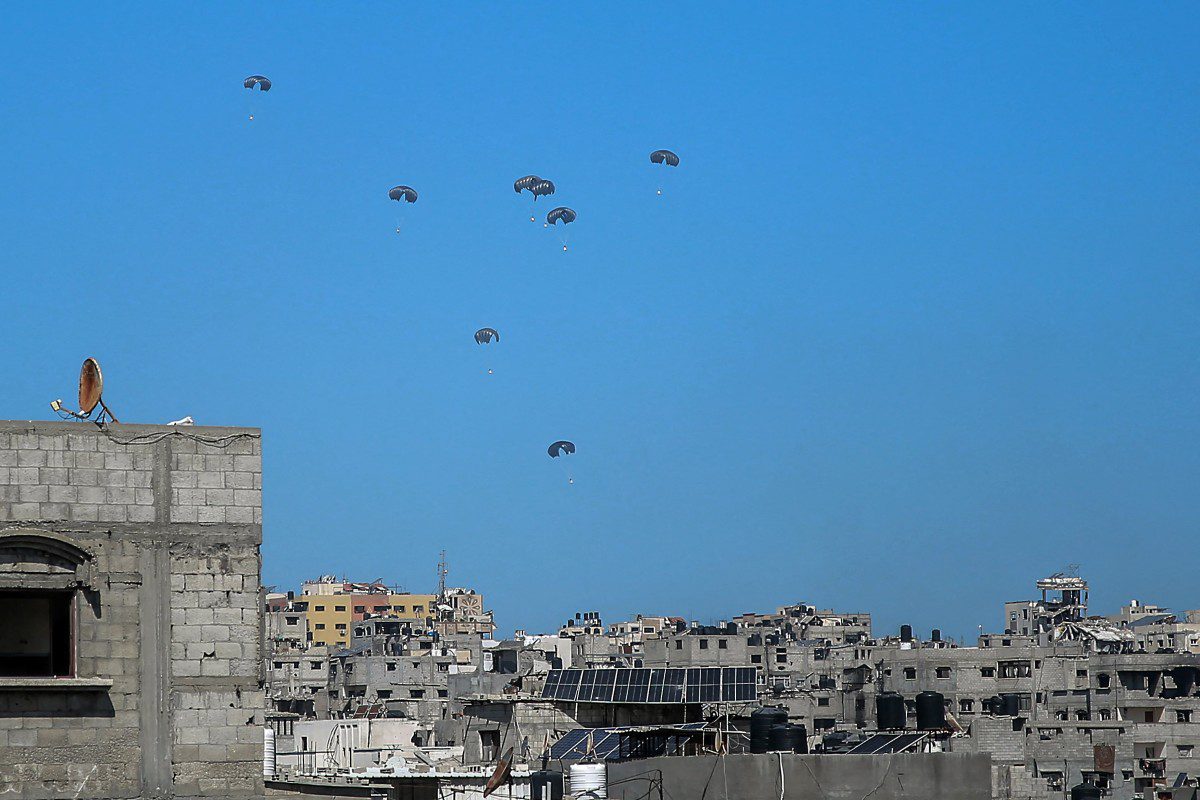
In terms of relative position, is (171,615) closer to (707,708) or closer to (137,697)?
(137,697)

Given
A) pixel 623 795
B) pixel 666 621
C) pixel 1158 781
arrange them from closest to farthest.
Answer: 1. pixel 623 795
2. pixel 1158 781
3. pixel 666 621

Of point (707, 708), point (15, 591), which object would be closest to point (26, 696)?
point (15, 591)

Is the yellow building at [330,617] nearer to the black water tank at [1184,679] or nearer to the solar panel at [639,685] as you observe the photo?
the black water tank at [1184,679]

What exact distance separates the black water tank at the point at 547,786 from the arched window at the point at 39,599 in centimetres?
1420

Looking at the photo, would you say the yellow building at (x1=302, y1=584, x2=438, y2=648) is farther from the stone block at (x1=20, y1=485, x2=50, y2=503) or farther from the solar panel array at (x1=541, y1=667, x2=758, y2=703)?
the stone block at (x1=20, y1=485, x2=50, y2=503)

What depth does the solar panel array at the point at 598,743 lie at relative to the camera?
120ft

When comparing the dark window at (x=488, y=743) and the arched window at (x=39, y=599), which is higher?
the arched window at (x=39, y=599)

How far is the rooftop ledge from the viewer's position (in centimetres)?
2334

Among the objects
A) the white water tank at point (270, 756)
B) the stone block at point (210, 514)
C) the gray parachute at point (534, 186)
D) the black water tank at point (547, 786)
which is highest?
the gray parachute at point (534, 186)

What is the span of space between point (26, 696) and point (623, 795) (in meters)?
12.3

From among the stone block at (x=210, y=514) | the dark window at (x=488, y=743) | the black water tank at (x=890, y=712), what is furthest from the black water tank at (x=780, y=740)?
the dark window at (x=488, y=743)

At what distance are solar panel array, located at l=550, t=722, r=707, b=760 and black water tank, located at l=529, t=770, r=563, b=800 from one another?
1.30m

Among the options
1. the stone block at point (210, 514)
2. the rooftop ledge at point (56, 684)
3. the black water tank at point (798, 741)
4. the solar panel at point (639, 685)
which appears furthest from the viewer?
the solar panel at point (639, 685)

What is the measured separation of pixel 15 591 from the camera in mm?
23500
